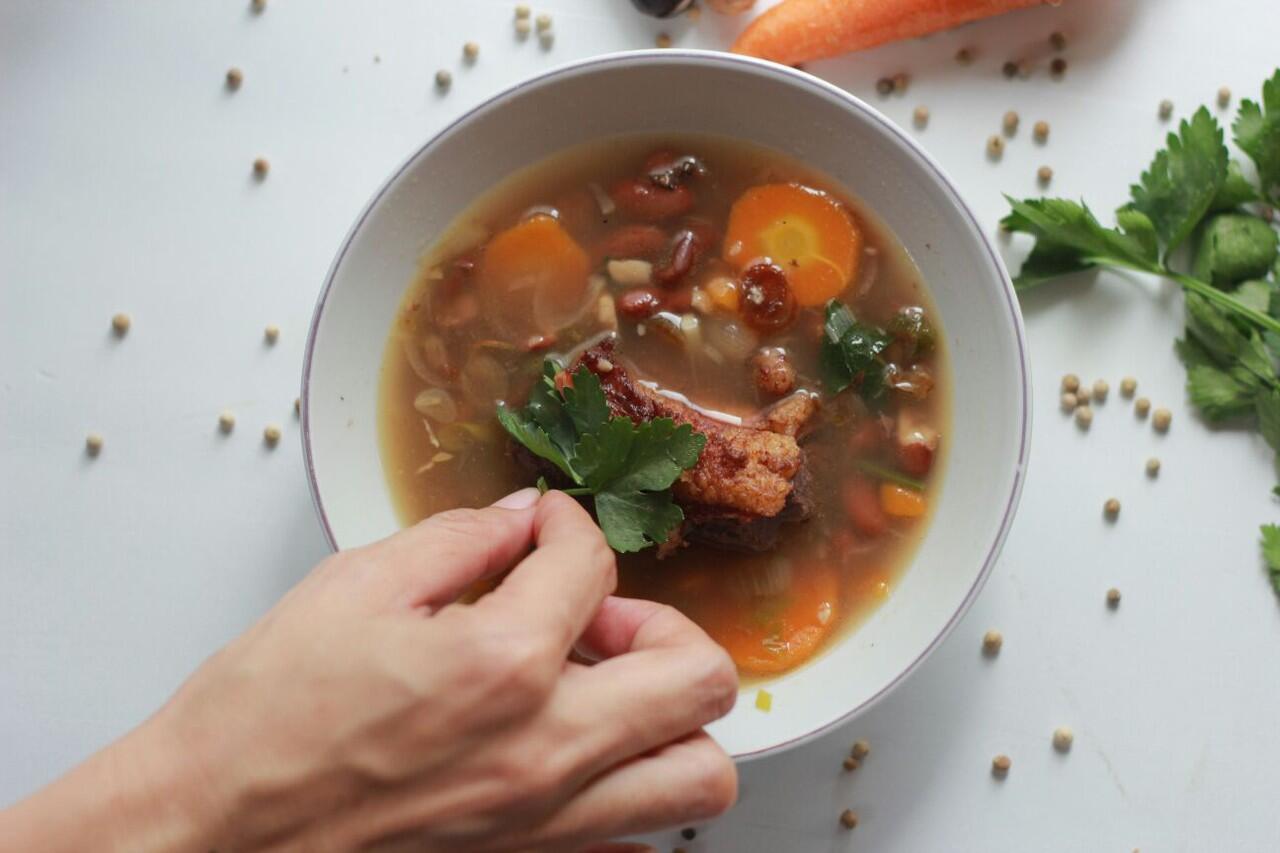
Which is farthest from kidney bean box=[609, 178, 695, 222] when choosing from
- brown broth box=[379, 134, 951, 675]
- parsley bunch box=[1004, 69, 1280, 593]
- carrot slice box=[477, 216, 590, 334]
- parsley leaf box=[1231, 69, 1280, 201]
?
parsley leaf box=[1231, 69, 1280, 201]

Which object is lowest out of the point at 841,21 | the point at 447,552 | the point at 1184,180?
the point at 447,552

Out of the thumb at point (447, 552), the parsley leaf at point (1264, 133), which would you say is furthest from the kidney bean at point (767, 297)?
the parsley leaf at point (1264, 133)

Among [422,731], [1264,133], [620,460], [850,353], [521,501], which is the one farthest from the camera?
[1264,133]

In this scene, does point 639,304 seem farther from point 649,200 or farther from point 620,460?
point 620,460

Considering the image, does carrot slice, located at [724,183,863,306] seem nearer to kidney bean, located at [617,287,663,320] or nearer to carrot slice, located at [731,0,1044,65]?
kidney bean, located at [617,287,663,320]

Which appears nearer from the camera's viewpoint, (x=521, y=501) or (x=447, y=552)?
(x=447, y=552)

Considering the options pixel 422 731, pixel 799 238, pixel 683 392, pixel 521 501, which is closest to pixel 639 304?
pixel 683 392

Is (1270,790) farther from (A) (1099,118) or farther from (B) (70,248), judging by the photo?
(B) (70,248)

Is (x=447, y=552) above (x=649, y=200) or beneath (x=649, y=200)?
beneath

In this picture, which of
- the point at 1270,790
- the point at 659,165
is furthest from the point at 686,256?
the point at 1270,790
